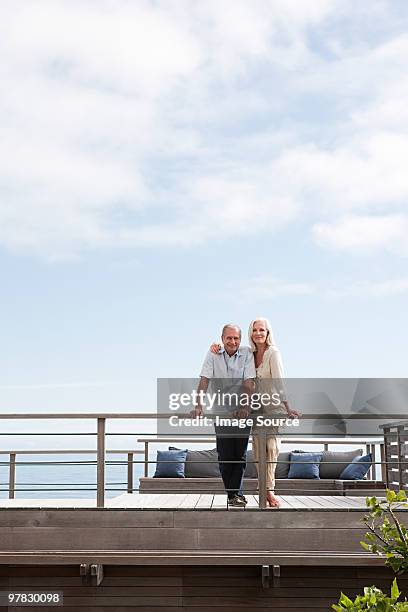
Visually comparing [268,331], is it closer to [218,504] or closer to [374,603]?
[218,504]

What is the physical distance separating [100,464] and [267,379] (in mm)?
1456

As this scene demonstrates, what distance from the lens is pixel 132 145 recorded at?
20.1 meters

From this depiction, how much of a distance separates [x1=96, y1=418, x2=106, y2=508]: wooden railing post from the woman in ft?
3.52

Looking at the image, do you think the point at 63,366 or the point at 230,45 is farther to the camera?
the point at 63,366

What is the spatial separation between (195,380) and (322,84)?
10470 mm

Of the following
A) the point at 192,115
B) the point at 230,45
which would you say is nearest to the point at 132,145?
the point at 192,115

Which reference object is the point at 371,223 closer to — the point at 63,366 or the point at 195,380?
the point at 63,366

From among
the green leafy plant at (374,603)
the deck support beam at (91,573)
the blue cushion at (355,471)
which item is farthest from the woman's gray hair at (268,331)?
the green leafy plant at (374,603)

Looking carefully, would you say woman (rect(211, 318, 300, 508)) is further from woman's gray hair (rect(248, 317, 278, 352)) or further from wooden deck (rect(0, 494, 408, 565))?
wooden deck (rect(0, 494, 408, 565))

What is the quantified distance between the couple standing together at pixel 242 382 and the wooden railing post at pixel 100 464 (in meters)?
0.83

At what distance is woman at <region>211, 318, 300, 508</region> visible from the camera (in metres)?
7.57

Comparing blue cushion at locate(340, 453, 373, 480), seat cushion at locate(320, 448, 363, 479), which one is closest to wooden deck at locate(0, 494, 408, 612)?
blue cushion at locate(340, 453, 373, 480)

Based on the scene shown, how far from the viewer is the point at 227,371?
7605 millimetres

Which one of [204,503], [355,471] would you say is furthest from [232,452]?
[355,471]
